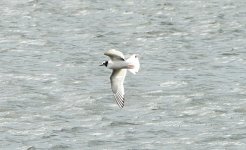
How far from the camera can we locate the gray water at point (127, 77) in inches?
1079

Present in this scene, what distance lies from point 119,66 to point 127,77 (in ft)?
32.3

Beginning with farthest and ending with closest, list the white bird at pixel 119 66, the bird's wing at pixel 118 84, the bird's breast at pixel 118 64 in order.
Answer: the bird's wing at pixel 118 84 → the bird's breast at pixel 118 64 → the white bird at pixel 119 66

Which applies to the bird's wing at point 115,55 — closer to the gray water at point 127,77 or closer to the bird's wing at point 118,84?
the bird's wing at point 118,84

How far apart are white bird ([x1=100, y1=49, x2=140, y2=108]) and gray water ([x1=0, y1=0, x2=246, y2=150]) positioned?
6.47 feet

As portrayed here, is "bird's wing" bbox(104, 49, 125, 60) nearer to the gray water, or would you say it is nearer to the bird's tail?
the bird's tail

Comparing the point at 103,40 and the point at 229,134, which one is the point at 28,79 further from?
the point at 229,134

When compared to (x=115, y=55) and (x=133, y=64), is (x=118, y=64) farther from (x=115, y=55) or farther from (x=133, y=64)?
(x=133, y=64)

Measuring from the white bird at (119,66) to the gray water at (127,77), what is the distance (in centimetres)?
197

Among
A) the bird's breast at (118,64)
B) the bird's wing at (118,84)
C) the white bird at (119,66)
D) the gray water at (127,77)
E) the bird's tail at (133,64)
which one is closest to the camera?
the bird's tail at (133,64)

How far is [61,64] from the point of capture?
35.5 m

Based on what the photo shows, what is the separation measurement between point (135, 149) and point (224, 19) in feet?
53.4

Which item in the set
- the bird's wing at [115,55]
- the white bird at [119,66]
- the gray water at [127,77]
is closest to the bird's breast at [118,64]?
the white bird at [119,66]

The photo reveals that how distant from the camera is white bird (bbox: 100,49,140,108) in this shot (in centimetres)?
2392

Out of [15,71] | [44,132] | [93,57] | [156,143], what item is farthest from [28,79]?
[156,143]
